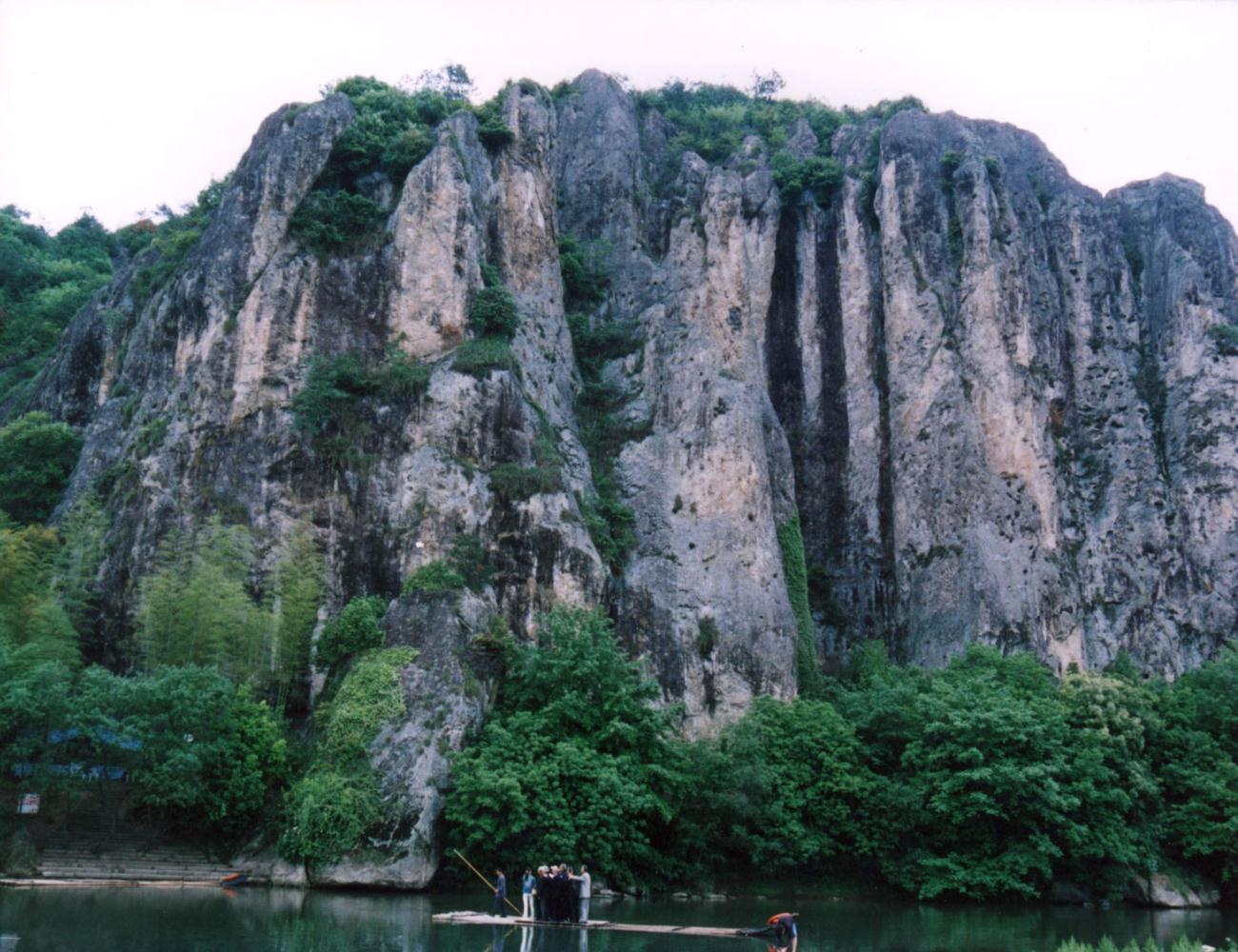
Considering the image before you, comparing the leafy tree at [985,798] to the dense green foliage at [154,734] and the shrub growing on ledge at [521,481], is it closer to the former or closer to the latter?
the shrub growing on ledge at [521,481]

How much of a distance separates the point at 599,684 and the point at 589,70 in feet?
144

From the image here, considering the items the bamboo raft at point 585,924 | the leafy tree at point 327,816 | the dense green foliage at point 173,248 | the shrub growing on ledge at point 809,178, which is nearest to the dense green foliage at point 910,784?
the leafy tree at point 327,816

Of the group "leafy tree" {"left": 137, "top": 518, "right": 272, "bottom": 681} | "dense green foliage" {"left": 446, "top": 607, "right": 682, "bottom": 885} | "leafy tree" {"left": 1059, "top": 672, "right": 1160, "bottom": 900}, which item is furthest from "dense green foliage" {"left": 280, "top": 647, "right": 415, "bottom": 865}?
"leafy tree" {"left": 1059, "top": 672, "right": 1160, "bottom": 900}

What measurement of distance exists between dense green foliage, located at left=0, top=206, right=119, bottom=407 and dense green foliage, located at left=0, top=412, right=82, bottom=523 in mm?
10463

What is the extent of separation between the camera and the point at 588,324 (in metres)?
58.7

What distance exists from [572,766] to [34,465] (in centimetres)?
3265

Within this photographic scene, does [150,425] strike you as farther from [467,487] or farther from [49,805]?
[49,805]

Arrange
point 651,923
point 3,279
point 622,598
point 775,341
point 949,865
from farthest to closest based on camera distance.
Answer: point 3,279
point 775,341
point 622,598
point 949,865
point 651,923

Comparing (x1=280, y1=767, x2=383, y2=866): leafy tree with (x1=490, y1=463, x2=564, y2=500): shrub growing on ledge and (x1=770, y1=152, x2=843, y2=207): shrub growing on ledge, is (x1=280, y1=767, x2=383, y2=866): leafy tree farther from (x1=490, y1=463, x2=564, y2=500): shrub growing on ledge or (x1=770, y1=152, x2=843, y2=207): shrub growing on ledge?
(x1=770, y1=152, x2=843, y2=207): shrub growing on ledge

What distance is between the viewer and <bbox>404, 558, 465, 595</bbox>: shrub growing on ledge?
3991 cm

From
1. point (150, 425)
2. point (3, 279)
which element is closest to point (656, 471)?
point (150, 425)

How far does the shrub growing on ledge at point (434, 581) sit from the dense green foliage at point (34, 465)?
2056 centimetres

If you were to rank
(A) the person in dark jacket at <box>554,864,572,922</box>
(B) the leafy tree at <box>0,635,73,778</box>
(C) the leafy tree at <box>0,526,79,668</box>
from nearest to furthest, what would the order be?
1. (A) the person in dark jacket at <box>554,864,572,922</box>
2. (B) the leafy tree at <box>0,635,73,778</box>
3. (C) the leafy tree at <box>0,526,79,668</box>

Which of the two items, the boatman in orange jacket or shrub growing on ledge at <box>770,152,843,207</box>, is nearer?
the boatman in orange jacket
